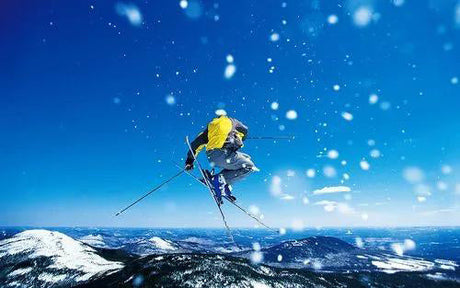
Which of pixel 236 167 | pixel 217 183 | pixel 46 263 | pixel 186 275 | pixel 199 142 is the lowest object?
pixel 186 275

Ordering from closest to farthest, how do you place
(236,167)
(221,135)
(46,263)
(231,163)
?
(221,135), (231,163), (236,167), (46,263)

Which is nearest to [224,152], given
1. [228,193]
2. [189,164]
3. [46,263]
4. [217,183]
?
[189,164]

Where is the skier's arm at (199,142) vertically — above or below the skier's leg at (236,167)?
above

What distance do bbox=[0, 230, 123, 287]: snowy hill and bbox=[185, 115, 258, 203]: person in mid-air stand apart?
92.7 meters

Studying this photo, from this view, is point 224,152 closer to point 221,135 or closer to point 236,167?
point 221,135

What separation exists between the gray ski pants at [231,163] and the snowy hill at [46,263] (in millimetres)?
92902

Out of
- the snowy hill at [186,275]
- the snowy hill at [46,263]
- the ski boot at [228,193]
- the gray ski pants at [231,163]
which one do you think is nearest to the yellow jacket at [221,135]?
the gray ski pants at [231,163]

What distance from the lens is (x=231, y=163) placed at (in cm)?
1464

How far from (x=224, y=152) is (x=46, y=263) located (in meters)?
117

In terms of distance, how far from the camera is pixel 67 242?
138250 mm

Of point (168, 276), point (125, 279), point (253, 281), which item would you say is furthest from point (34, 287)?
point (253, 281)

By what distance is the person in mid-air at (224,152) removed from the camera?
13327 mm

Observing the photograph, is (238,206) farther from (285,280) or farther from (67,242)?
(67,242)

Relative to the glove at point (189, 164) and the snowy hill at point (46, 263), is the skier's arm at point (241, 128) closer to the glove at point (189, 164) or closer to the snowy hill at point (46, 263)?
the glove at point (189, 164)
